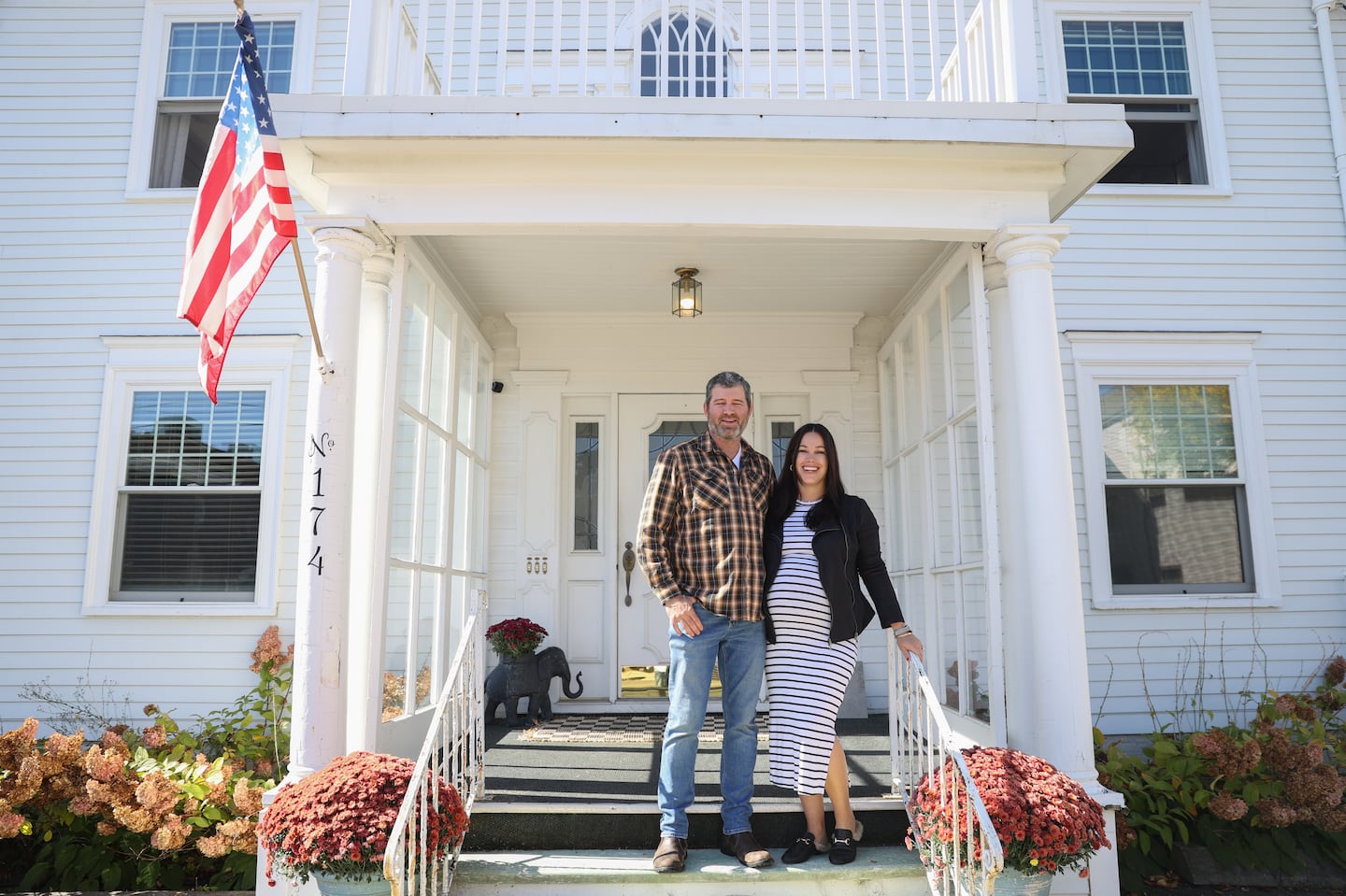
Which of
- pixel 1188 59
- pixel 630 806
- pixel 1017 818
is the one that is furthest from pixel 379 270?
pixel 1188 59

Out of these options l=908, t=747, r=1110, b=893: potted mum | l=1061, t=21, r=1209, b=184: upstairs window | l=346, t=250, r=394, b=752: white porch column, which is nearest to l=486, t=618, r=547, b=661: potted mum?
l=346, t=250, r=394, b=752: white porch column

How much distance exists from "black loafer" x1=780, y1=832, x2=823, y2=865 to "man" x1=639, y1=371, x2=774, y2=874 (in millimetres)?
93

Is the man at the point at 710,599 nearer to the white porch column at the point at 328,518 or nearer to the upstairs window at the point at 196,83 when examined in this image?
the white porch column at the point at 328,518

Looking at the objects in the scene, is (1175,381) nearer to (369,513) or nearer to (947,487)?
(947,487)

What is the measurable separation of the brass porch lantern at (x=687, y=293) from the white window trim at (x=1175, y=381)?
249 cm

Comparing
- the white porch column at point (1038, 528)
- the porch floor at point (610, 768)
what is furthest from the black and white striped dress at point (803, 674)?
the white porch column at point (1038, 528)

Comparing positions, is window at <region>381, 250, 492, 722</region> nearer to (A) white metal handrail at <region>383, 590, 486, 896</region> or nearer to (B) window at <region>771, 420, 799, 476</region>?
(A) white metal handrail at <region>383, 590, 486, 896</region>

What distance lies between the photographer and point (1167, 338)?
589cm

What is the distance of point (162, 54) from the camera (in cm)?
638

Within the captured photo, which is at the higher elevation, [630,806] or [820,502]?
[820,502]

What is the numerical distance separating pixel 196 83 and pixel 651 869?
6.03 m

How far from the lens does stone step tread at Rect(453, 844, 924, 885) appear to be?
3.24 metres

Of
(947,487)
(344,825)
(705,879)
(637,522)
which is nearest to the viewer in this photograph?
(344,825)

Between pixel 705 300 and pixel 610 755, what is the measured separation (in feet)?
9.02
